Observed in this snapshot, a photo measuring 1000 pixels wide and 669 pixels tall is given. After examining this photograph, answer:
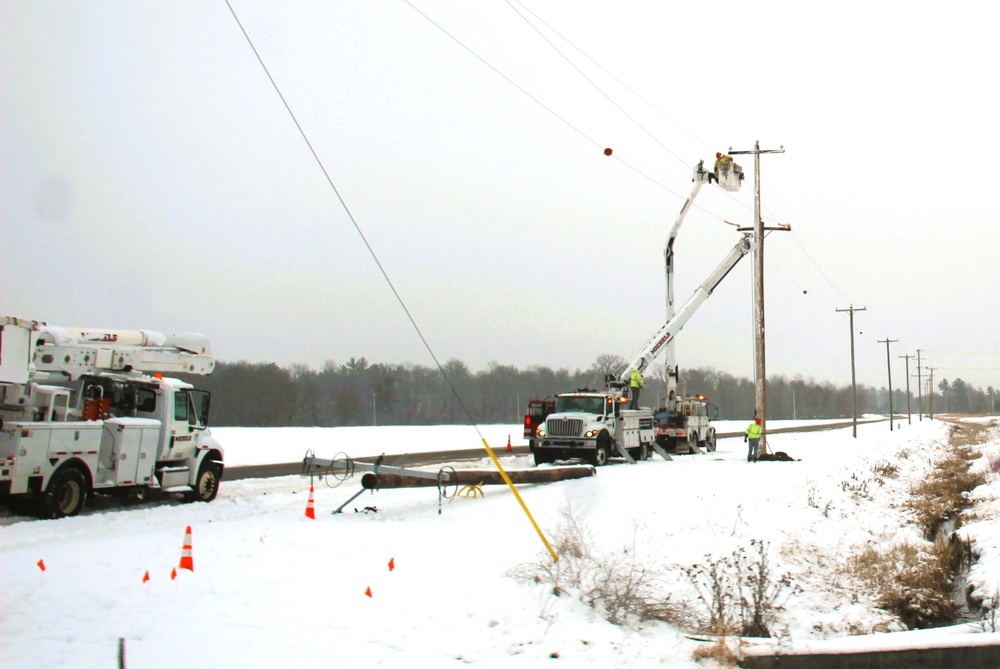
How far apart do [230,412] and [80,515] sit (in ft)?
222

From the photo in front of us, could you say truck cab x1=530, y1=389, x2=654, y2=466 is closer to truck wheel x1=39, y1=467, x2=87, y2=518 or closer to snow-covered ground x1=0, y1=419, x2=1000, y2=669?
snow-covered ground x1=0, y1=419, x2=1000, y2=669

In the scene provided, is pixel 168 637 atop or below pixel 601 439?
below

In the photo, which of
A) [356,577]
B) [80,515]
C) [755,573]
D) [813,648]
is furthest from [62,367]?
[813,648]

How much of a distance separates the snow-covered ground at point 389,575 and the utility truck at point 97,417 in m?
0.62

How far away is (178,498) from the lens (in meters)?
18.2

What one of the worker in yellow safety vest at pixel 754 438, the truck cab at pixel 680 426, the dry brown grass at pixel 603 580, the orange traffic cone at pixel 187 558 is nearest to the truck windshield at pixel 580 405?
the worker in yellow safety vest at pixel 754 438

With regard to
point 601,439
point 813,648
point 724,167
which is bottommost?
point 813,648

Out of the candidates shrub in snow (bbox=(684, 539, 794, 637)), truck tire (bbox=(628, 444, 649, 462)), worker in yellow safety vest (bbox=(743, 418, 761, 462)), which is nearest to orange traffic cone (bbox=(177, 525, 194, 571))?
shrub in snow (bbox=(684, 539, 794, 637))

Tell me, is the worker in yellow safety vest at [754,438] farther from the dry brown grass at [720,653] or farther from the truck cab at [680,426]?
the dry brown grass at [720,653]

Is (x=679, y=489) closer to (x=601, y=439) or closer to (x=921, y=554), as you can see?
(x=921, y=554)

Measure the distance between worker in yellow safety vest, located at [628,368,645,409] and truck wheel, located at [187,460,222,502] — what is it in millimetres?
17170

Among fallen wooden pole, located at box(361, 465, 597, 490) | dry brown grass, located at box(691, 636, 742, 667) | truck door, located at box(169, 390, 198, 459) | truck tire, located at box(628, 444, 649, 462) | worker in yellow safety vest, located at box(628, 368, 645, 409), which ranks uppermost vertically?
worker in yellow safety vest, located at box(628, 368, 645, 409)

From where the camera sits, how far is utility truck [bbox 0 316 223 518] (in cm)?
1395

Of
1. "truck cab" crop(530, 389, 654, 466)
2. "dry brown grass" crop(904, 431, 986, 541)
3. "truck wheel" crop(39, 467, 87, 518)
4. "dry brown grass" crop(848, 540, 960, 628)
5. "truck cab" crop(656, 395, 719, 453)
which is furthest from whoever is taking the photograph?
"truck cab" crop(656, 395, 719, 453)
